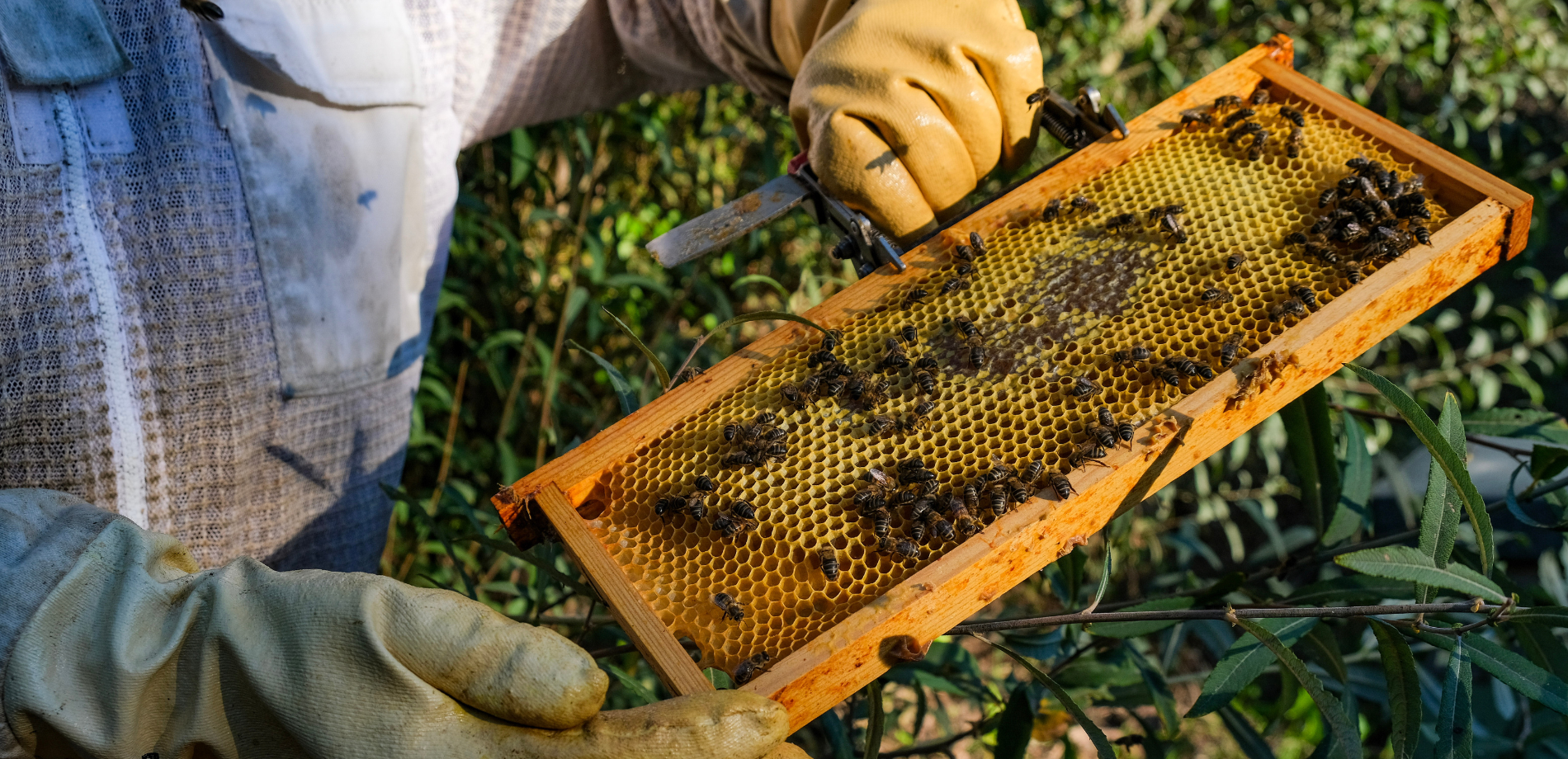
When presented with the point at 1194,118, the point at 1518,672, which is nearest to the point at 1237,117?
the point at 1194,118

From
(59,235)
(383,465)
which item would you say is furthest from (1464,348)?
(59,235)

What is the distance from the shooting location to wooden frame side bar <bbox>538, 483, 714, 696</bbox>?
5.06 feet

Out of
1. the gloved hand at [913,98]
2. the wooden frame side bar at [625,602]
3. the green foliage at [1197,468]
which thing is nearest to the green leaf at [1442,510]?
the green foliage at [1197,468]

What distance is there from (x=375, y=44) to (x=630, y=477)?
47.0 inches

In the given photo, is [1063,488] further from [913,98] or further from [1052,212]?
[913,98]

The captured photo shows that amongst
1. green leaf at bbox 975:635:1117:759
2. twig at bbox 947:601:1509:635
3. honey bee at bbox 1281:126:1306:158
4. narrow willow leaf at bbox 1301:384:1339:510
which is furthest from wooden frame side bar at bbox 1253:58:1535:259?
green leaf at bbox 975:635:1117:759

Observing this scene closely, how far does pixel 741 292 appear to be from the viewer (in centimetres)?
458

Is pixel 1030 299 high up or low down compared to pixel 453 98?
down

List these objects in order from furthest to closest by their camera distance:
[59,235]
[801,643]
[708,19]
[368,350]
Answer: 1. [708,19]
2. [368,350]
3. [59,235]
4. [801,643]

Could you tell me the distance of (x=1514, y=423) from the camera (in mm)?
2357

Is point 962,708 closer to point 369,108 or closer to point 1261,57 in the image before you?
point 1261,57

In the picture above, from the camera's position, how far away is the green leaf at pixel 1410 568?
173 centimetres

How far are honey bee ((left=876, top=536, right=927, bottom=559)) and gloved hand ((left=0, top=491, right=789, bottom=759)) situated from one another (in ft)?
1.22

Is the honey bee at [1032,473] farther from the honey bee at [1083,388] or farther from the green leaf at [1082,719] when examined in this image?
the green leaf at [1082,719]
